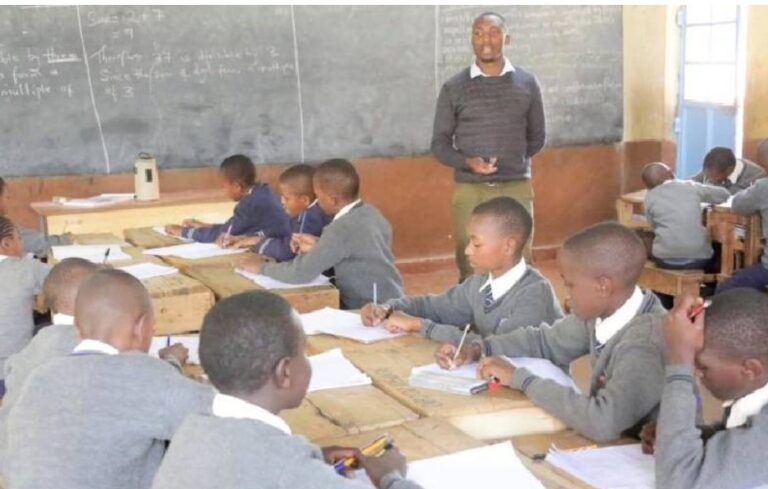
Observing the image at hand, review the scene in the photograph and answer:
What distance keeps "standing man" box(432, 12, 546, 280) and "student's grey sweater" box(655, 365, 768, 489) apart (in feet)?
9.51

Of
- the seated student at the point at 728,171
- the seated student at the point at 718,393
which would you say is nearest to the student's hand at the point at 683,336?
the seated student at the point at 718,393

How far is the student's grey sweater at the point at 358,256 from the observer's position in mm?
3615

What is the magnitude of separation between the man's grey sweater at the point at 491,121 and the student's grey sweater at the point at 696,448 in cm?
293

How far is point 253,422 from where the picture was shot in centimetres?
143

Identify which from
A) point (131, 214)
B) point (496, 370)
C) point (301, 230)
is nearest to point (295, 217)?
point (301, 230)

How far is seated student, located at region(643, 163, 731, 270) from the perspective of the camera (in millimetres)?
5312

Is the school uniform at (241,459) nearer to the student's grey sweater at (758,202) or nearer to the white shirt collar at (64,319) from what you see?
the white shirt collar at (64,319)

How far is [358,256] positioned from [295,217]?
2.11 feet

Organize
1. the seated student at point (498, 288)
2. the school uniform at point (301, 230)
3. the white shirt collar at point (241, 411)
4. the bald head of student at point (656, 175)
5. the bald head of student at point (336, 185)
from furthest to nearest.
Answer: the bald head of student at point (656, 175), the school uniform at point (301, 230), the bald head of student at point (336, 185), the seated student at point (498, 288), the white shirt collar at point (241, 411)

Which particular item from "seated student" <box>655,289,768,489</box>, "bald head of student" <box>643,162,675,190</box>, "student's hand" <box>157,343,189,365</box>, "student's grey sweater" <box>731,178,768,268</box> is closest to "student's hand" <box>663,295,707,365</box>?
"seated student" <box>655,289,768,489</box>

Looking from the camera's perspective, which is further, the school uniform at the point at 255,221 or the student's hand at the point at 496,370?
the school uniform at the point at 255,221

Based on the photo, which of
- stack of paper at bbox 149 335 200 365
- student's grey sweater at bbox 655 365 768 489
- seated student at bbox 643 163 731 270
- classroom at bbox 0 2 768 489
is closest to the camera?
student's grey sweater at bbox 655 365 768 489

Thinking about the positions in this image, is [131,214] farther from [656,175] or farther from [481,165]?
[656,175]

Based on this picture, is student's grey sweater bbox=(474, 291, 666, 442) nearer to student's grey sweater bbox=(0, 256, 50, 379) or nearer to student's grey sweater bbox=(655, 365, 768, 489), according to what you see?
student's grey sweater bbox=(655, 365, 768, 489)
